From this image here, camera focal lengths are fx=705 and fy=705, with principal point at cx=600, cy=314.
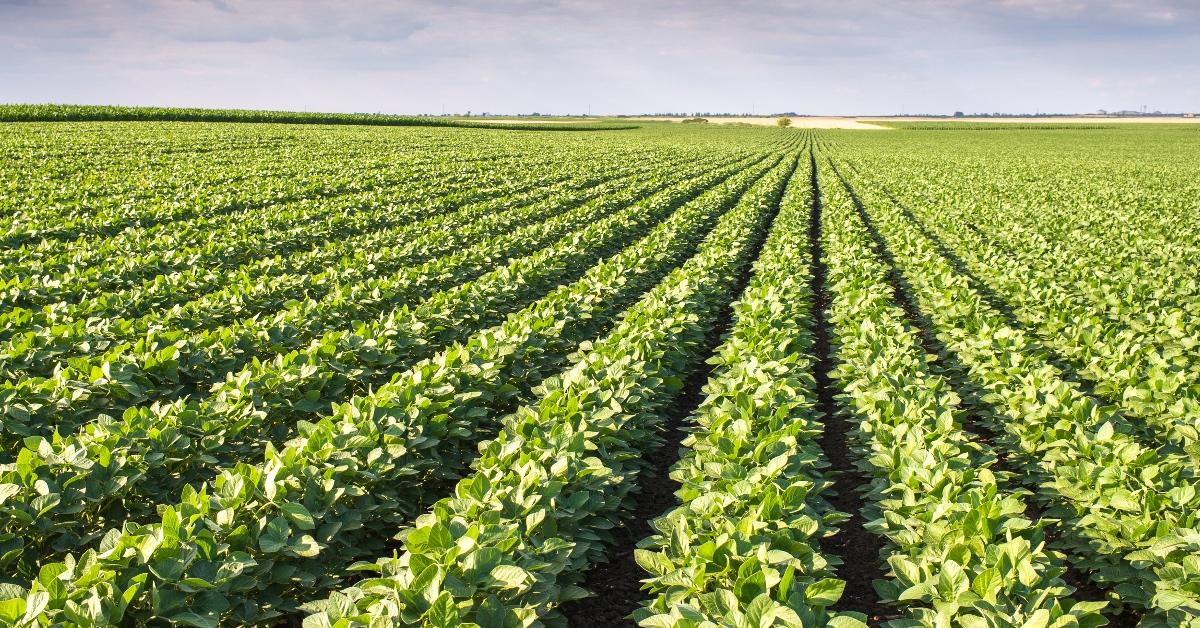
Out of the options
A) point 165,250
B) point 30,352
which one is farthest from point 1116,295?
point 165,250

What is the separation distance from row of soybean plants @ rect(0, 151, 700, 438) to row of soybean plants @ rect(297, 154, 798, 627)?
2.95 m

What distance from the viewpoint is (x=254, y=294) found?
31.7 feet

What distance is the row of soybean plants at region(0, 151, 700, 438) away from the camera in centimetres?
567

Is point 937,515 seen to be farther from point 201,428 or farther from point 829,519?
point 201,428

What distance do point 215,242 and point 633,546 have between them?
11.5 m

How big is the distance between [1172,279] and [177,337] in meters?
14.1

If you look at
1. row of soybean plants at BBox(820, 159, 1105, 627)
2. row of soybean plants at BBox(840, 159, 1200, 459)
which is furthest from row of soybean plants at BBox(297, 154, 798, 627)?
row of soybean plants at BBox(840, 159, 1200, 459)

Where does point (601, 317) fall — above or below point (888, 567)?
above

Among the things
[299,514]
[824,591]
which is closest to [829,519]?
[824,591]

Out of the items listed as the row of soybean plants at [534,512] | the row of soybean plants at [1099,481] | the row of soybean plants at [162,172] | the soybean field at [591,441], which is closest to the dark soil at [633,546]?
the soybean field at [591,441]

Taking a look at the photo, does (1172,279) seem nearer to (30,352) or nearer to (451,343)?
(451,343)

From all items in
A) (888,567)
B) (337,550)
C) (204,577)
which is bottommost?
(888,567)

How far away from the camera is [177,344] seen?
256 inches

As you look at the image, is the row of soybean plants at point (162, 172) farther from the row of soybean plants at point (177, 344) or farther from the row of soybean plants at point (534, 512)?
the row of soybean plants at point (534, 512)
